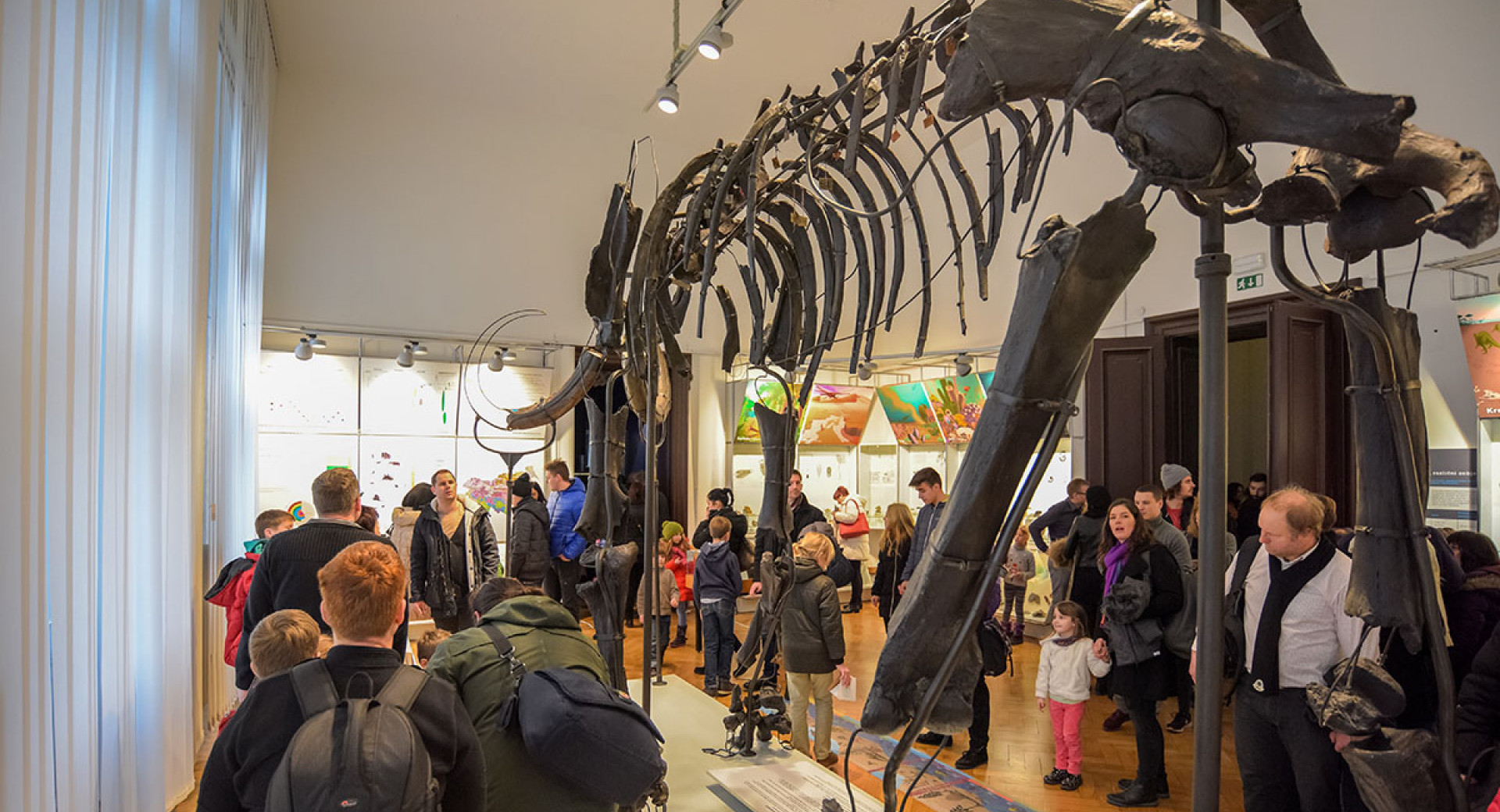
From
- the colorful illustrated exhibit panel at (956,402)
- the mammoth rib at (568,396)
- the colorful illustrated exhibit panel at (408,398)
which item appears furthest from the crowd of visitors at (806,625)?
the colorful illustrated exhibit panel at (408,398)

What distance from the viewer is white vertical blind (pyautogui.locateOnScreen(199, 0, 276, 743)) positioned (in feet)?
17.9

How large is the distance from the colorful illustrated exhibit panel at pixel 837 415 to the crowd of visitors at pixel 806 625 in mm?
3592

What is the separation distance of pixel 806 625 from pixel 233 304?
15.4 ft

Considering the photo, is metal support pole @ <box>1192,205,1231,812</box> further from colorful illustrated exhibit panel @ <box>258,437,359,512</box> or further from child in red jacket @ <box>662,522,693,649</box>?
colorful illustrated exhibit panel @ <box>258,437,359,512</box>

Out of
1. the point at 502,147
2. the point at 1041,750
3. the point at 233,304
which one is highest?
the point at 502,147

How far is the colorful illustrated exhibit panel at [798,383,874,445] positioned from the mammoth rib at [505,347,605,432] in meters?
6.78

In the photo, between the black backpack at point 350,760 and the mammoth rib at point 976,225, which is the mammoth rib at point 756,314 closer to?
the mammoth rib at point 976,225

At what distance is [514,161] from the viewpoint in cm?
1028

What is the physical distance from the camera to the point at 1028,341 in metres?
1.44

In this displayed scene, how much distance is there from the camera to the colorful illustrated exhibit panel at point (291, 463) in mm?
8992

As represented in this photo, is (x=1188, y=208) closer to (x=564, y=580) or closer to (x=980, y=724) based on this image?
(x=980, y=724)

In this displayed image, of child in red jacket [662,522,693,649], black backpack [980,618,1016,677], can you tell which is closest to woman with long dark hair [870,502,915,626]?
child in red jacket [662,522,693,649]

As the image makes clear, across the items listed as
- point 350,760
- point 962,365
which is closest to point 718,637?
point 962,365

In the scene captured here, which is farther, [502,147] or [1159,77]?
[502,147]
